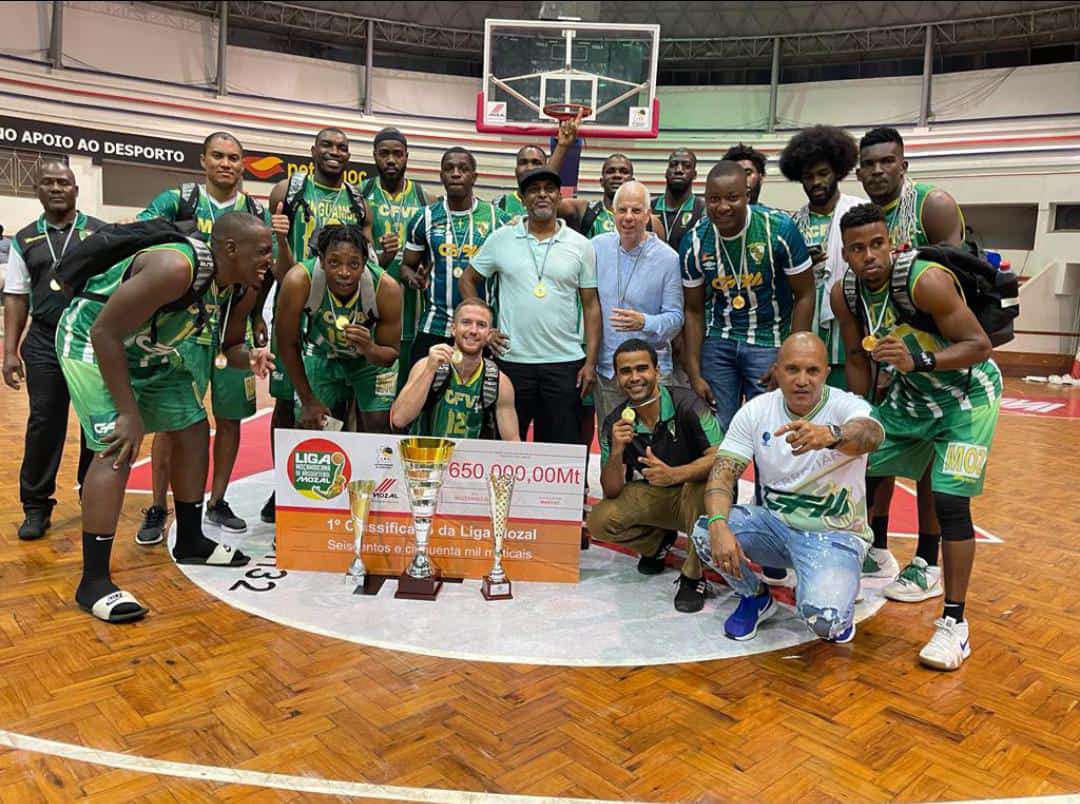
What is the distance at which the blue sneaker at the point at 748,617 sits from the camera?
9.97 feet

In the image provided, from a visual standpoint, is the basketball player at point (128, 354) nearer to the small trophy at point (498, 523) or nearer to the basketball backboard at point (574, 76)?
the small trophy at point (498, 523)

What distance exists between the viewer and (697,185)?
690 inches

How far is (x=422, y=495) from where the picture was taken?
3.23 metres

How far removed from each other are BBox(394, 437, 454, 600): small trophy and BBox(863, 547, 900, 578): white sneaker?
6.82 feet

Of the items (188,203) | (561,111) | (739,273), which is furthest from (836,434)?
(561,111)

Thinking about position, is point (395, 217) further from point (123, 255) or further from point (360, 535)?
point (360, 535)

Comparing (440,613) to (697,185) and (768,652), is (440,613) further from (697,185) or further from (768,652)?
(697,185)

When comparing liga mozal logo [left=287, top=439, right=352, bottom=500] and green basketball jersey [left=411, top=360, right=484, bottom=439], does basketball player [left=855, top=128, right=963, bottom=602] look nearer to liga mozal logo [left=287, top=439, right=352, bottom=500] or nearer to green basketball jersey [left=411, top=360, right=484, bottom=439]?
green basketball jersey [left=411, top=360, right=484, bottom=439]

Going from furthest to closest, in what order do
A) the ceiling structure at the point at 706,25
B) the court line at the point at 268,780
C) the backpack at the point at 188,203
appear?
the ceiling structure at the point at 706,25 → the backpack at the point at 188,203 → the court line at the point at 268,780

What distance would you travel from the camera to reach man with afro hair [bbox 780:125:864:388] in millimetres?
4004

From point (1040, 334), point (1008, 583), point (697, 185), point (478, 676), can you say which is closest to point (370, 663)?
point (478, 676)

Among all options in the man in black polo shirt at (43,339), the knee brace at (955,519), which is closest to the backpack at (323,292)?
the man in black polo shirt at (43,339)

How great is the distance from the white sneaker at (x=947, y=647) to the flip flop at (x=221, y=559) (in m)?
2.87

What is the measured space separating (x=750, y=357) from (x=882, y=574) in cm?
124
